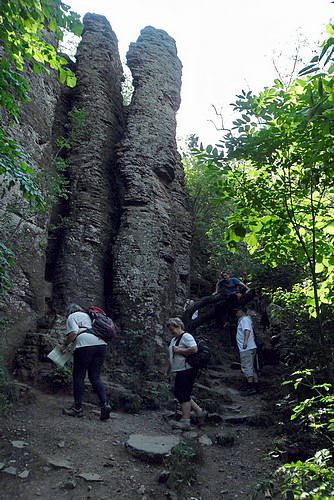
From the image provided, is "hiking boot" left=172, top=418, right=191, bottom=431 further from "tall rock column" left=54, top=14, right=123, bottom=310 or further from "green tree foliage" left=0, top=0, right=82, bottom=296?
"tall rock column" left=54, top=14, right=123, bottom=310

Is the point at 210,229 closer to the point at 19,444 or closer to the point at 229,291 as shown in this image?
the point at 229,291

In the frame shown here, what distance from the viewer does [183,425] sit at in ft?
22.1

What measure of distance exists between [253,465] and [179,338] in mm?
2127

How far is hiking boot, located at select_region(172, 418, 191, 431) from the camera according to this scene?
6.73m

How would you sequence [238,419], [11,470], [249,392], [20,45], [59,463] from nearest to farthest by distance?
1. [11,470]
2. [59,463]
3. [20,45]
4. [238,419]
5. [249,392]

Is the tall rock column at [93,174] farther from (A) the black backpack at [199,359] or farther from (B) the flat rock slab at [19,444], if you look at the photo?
(B) the flat rock slab at [19,444]

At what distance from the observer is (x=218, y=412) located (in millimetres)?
8047

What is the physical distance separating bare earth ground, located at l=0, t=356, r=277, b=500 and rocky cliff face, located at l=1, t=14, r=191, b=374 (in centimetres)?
275

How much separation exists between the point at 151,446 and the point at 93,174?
8.27 meters

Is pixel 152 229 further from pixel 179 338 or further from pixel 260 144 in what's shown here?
pixel 260 144

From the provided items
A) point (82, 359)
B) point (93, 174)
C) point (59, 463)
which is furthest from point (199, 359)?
point (93, 174)

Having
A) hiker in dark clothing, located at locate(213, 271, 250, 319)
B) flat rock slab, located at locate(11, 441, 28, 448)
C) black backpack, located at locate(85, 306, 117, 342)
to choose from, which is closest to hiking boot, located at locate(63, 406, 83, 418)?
black backpack, located at locate(85, 306, 117, 342)

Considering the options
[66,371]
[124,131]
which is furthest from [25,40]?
[124,131]

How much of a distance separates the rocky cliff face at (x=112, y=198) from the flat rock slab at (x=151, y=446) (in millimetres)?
3630
